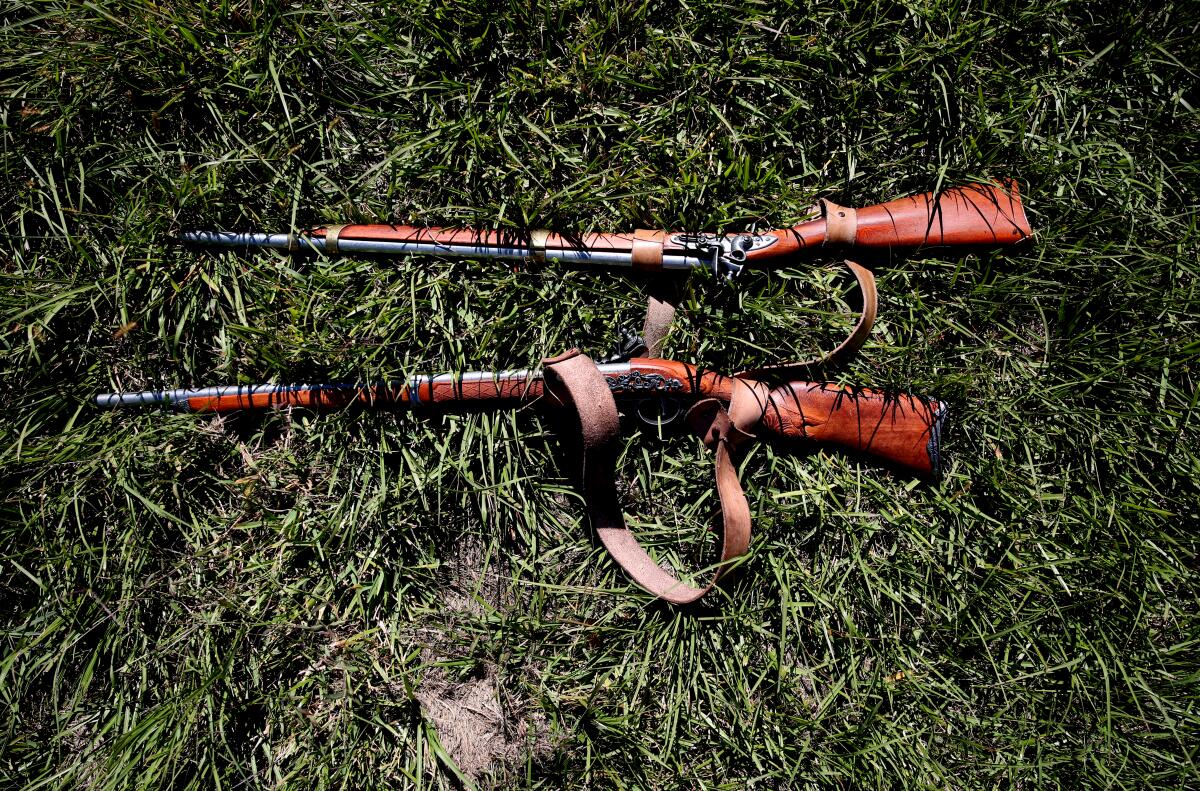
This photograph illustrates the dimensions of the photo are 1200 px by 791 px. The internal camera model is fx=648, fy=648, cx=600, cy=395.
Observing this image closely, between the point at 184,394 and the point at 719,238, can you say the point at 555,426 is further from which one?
the point at 184,394

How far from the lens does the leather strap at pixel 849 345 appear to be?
2.61 m

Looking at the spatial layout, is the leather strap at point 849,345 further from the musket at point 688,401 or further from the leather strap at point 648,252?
the leather strap at point 648,252

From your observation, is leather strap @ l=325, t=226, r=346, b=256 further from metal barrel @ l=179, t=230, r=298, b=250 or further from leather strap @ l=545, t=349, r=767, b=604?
leather strap @ l=545, t=349, r=767, b=604

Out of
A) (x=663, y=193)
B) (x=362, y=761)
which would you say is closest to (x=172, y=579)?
(x=362, y=761)

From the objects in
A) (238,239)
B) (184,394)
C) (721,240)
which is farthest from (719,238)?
(184,394)

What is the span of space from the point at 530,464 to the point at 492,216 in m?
1.07

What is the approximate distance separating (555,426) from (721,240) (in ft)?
3.40

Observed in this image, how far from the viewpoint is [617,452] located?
274 cm

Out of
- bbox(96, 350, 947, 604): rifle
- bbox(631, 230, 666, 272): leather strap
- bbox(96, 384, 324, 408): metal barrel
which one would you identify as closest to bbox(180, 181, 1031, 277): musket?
bbox(631, 230, 666, 272): leather strap

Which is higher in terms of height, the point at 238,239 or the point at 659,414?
the point at 238,239

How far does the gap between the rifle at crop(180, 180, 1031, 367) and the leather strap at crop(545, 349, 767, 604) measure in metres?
0.29

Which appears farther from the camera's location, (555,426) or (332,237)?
(555,426)

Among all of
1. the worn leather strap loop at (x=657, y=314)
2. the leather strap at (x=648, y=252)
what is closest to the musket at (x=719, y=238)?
the leather strap at (x=648, y=252)

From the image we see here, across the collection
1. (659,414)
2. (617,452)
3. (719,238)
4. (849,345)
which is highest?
(719,238)
